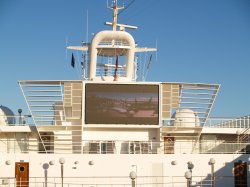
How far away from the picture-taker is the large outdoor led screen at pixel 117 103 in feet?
88.7

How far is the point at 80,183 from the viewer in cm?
2516

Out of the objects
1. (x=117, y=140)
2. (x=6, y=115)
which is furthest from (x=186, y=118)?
(x=6, y=115)

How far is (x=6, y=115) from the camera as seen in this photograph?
1196 inches

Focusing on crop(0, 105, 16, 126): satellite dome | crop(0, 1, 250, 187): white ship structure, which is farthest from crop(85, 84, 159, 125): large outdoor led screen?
crop(0, 105, 16, 126): satellite dome

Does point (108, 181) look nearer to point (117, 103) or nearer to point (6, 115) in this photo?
point (117, 103)

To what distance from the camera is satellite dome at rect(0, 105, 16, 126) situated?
97.8ft

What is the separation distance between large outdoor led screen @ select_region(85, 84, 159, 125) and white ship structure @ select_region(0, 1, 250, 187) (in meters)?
0.05

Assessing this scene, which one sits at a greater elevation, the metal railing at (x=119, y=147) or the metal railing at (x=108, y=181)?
the metal railing at (x=119, y=147)

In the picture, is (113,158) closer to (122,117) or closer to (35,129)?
(122,117)

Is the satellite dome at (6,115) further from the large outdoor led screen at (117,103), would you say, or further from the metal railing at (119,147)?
the large outdoor led screen at (117,103)

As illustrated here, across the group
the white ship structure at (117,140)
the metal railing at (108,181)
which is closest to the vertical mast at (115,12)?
the white ship structure at (117,140)

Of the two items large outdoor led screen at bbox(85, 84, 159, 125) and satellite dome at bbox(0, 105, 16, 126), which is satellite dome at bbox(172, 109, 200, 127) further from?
satellite dome at bbox(0, 105, 16, 126)

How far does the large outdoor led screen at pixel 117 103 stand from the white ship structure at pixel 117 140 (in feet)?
0.16

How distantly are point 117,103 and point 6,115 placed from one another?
7154 mm
